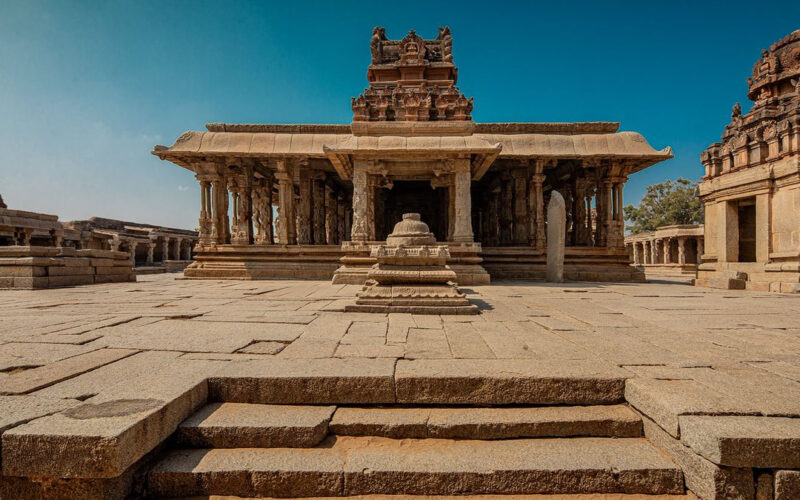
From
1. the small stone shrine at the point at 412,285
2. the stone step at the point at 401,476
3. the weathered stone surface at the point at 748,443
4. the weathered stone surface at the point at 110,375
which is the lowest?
the stone step at the point at 401,476

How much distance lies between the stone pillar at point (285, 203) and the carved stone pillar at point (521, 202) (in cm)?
842

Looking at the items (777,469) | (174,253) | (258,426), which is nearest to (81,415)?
(258,426)

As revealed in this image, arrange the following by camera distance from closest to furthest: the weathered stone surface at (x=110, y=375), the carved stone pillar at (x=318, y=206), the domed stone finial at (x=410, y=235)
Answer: the weathered stone surface at (x=110, y=375) → the domed stone finial at (x=410, y=235) → the carved stone pillar at (x=318, y=206)

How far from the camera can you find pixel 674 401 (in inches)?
72.8

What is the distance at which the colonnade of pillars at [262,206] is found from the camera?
479 inches

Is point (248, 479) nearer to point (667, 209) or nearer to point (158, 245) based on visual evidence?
point (158, 245)

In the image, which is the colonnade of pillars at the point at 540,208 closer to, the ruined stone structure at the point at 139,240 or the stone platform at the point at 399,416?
the stone platform at the point at 399,416

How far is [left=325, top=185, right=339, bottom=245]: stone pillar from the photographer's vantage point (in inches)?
664

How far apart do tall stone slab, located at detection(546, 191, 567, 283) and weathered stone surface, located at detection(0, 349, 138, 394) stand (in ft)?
30.8

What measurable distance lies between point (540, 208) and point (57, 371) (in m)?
12.5

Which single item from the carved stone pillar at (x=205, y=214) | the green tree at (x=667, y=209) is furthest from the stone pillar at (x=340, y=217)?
the green tree at (x=667, y=209)

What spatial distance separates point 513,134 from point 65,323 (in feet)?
42.4

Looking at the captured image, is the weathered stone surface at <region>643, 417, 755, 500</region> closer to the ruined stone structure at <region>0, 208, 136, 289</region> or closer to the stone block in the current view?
the stone block

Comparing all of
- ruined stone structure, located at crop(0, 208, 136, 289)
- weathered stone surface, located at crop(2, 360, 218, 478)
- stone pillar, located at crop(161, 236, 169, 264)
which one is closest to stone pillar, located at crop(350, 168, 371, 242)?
ruined stone structure, located at crop(0, 208, 136, 289)
